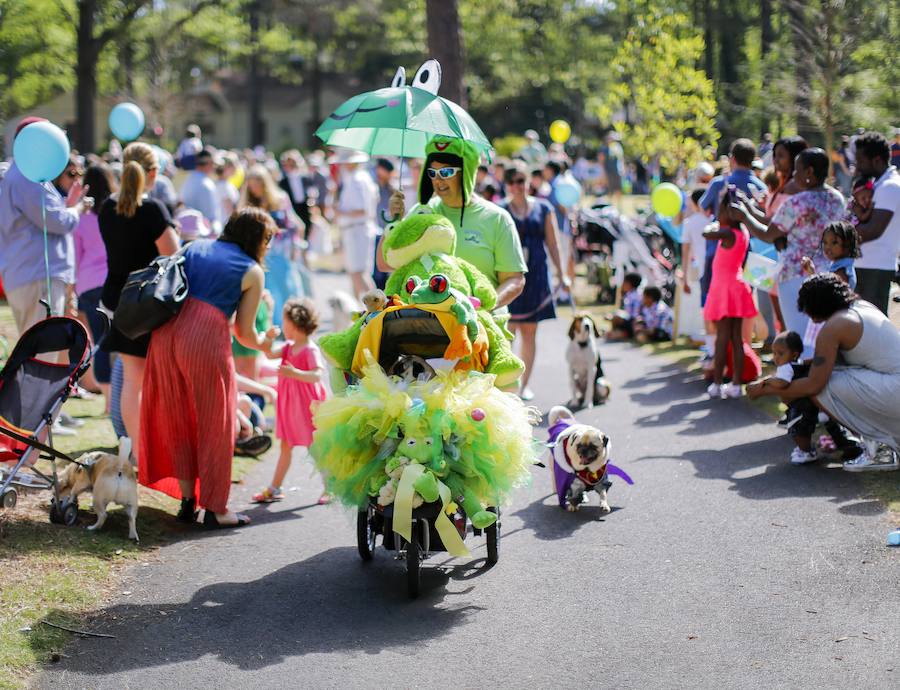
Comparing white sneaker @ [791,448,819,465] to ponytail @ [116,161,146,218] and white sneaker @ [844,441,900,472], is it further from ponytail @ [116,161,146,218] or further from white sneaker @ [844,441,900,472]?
ponytail @ [116,161,146,218]

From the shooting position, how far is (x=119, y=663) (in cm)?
498

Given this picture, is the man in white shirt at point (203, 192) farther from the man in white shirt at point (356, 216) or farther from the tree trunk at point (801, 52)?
the tree trunk at point (801, 52)

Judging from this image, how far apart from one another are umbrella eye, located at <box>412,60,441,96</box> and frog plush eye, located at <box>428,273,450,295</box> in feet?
→ 5.95

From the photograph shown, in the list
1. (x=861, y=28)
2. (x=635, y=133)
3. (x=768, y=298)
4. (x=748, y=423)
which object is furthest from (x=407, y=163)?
(x=748, y=423)

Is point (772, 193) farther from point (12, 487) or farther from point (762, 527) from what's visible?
point (12, 487)

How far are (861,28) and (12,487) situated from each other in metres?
13.3

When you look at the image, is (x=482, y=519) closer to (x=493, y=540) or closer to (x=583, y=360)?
(x=493, y=540)

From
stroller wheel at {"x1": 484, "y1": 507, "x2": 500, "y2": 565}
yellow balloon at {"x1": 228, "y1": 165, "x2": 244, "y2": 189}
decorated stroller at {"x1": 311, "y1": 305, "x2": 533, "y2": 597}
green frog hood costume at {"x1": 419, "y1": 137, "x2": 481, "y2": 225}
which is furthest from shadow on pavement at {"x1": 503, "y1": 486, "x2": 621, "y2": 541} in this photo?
yellow balloon at {"x1": 228, "y1": 165, "x2": 244, "y2": 189}

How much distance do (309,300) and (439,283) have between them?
2467mm

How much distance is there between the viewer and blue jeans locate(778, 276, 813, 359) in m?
9.04

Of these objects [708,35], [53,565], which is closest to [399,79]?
[53,565]

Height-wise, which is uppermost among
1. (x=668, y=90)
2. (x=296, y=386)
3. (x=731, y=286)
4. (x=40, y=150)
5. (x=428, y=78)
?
(x=668, y=90)

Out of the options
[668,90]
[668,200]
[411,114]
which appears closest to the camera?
[411,114]

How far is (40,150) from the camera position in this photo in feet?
25.7
